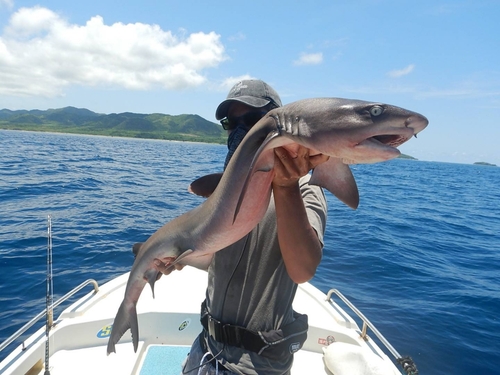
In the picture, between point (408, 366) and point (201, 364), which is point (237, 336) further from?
point (408, 366)

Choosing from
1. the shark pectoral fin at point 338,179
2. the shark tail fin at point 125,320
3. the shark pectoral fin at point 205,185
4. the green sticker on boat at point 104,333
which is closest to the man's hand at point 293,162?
the shark pectoral fin at point 338,179

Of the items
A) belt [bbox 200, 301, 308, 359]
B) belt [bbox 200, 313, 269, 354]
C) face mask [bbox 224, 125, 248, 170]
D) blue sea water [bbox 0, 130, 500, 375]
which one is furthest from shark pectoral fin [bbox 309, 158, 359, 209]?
blue sea water [bbox 0, 130, 500, 375]

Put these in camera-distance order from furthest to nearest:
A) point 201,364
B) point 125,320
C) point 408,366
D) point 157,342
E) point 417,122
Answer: point 157,342 < point 408,366 < point 125,320 < point 201,364 < point 417,122

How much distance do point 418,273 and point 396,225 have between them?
683cm

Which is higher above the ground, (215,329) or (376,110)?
(376,110)

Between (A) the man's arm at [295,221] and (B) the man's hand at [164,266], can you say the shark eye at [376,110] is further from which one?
(B) the man's hand at [164,266]

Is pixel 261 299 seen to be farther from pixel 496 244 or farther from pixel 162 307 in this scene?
pixel 496 244

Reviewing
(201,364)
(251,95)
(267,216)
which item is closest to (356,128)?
(267,216)

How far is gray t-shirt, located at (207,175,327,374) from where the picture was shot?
2.42 metres

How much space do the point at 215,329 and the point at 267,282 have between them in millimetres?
540

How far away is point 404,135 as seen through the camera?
68.6 inches

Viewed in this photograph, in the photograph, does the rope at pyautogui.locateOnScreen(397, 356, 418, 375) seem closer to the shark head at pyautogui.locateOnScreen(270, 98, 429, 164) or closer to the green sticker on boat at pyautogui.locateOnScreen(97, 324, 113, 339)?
the shark head at pyautogui.locateOnScreen(270, 98, 429, 164)

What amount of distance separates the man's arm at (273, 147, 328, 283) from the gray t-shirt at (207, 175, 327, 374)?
164 millimetres

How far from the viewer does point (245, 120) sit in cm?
293
